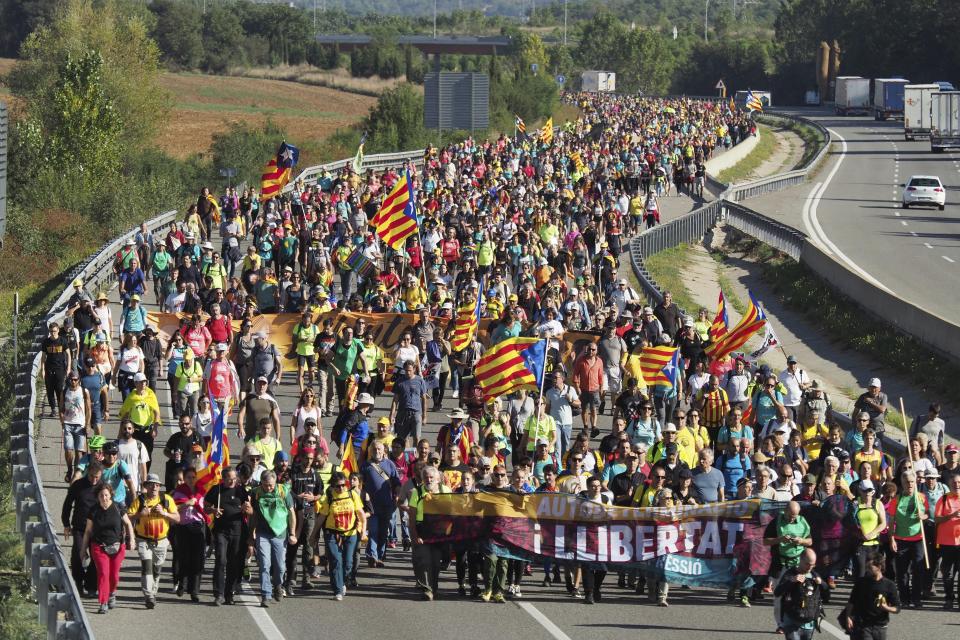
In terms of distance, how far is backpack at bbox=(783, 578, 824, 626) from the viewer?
42.1ft

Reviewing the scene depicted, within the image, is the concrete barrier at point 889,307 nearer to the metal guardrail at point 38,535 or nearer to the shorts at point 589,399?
the shorts at point 589,399

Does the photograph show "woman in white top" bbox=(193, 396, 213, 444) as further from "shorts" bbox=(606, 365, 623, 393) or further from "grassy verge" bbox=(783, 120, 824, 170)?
"grassy verge" bbox=(783, 120, 824, 170)

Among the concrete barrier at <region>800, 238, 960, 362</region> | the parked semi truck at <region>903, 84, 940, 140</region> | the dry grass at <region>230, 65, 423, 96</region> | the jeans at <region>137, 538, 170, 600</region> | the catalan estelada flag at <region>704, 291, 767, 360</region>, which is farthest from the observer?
the dry grass at <region>230, 65, 423, 96</region>

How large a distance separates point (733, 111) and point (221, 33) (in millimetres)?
79010

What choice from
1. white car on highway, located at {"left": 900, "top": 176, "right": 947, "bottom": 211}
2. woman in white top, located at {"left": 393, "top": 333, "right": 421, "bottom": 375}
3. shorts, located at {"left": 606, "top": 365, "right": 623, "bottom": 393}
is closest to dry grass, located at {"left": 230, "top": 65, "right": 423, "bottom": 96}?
white car on highway, located at {"left": 900, "top": 176, "right": 947, "bottom": 211}

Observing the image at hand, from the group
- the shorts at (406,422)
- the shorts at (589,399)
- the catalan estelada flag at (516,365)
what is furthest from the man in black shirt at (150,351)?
the shorts at (589,399)

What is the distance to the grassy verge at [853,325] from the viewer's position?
98.2 feet

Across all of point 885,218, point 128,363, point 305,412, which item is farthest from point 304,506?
point 885,218

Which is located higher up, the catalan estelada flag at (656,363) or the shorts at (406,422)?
the catalan estelada flag at (656,363)

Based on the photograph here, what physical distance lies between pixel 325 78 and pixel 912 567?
472 ft

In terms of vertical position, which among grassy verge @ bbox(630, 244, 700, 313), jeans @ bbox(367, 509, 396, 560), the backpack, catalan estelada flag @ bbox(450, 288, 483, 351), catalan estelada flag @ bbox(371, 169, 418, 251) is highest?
catalan estelada flag @ bbox(371, 169, 418, 251)

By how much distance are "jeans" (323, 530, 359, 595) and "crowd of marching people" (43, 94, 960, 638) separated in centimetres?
2

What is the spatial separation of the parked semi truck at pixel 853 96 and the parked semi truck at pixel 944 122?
3757 centimetres

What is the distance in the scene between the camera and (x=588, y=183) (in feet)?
149
